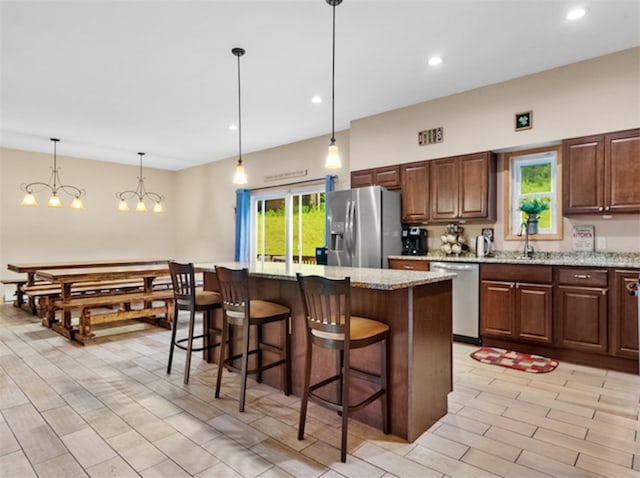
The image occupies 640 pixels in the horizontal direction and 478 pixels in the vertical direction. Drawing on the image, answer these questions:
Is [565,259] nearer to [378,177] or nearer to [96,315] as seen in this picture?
[378,177]

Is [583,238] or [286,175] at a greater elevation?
[286,175]

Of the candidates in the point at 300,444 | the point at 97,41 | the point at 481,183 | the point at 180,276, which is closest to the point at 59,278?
the point at 180,276

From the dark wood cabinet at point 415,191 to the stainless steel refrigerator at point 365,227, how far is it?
11 centimetres

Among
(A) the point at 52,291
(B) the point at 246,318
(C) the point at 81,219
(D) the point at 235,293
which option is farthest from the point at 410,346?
(C) the point at 81,219

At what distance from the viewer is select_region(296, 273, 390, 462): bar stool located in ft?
6.18

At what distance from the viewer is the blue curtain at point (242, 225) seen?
699cm

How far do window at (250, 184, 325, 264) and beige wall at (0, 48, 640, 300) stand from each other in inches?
13.7

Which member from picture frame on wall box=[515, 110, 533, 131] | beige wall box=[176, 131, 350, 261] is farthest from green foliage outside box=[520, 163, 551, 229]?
beige wall box=[176, 131, 350, 261]

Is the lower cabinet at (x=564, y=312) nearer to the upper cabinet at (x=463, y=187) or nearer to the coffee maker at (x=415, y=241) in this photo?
the upper cabinet at (x=463, y=187)

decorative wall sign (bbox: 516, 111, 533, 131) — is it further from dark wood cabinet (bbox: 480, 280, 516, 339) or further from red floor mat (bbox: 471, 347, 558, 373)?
red floor mat (bbox: 471, 347, 558, 373)

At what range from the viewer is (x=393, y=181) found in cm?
477

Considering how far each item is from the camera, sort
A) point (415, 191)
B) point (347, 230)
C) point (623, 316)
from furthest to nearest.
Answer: point (347, 230), point (415, 191), point (623, 316)

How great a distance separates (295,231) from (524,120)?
3955mm

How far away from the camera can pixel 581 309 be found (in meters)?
3.27
